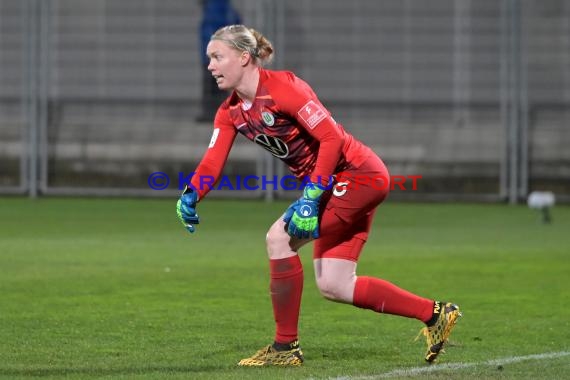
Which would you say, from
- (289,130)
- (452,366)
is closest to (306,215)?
(289,130)

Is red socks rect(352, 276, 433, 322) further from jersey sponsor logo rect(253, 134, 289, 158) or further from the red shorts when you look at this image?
jersey sponsor logo rect(253, 134, 289, 158)

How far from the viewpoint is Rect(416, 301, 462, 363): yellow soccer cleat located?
22.2ft

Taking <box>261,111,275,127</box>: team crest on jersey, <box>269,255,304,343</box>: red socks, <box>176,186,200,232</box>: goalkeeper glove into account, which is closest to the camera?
<box>261,111,275,127</box>: team crest on jersey

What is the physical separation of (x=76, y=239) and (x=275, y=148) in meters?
8.24

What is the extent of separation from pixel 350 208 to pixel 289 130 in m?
0.47

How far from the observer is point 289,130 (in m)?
6.68

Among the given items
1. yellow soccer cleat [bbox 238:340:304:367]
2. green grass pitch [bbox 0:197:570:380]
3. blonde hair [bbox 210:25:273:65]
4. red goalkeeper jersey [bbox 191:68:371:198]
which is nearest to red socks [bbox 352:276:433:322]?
green grass pitch [bbox 0:197:570:380]

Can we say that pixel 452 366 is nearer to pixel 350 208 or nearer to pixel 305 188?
pixel 350 208

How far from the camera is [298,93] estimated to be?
258 inches

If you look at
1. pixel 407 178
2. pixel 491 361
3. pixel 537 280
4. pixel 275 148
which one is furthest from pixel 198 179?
pixel 407 178

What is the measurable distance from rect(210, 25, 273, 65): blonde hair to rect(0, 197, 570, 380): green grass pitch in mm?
1482

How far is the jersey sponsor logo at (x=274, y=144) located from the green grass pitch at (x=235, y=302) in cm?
102

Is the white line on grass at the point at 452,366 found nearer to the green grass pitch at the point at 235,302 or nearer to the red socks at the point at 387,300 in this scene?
the green grass pitch at the point at 235,302

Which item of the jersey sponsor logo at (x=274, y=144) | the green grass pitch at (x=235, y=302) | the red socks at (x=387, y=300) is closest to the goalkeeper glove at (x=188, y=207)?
the jersey sponsor logo at (x=274, y=144)
